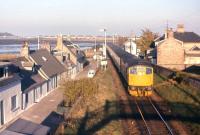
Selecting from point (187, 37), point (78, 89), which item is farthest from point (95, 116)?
point (187, 37)

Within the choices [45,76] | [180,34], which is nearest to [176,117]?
[45,76]

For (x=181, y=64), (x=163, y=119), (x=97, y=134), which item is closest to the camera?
(x=97, y=134)

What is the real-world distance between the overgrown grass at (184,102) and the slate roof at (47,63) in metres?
13.4

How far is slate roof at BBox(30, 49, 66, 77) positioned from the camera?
43.5 metres

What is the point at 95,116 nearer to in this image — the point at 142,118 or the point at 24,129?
the point at 142,118

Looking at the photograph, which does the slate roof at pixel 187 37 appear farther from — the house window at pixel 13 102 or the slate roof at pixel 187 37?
the house window at pixel 13 102

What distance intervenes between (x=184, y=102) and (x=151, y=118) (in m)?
6.06

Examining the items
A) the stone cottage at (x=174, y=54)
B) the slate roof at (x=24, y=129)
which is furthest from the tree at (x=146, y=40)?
the slate roof at (x=24, y=129)

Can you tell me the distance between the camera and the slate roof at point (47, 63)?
143ft

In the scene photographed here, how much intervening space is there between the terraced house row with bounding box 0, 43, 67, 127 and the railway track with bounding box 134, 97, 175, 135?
366 inches

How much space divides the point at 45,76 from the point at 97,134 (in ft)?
73.8

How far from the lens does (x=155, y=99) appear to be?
103 feet

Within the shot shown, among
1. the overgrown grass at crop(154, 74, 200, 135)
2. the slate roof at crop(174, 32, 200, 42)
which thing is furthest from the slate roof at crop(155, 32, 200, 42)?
the overgrown grass at crop(154, 74, 200, 135)

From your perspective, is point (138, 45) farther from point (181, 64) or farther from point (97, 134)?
point (97, 134)
